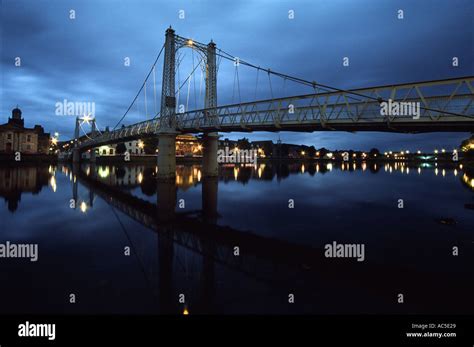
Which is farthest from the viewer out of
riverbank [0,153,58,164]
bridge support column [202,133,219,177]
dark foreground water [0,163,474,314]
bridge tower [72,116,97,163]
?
bridge tower [72,116,97,163]

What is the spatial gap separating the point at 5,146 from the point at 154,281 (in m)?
102

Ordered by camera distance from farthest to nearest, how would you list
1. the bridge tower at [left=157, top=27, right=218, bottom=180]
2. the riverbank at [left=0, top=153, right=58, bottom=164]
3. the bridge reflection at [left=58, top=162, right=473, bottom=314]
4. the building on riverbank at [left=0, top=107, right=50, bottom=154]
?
the building on riverbank at [left=0, top=107, right=50, bottom=154]
the riverbank at [left=0, top=153, right=58, bottom=164]
the bridge tower at [left=157, top=27, right=218, bottom=180]
the bridge reflection at [left=58, top=162, right=473, bottom=314]

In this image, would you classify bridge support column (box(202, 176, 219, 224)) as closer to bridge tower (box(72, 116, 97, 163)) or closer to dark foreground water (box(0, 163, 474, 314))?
dark foreground water (box(0, 163, 474, 314))

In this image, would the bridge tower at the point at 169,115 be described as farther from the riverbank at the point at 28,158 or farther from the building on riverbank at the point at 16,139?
the building on riverbank at the point at 16,139

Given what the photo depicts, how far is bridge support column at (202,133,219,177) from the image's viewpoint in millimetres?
40469

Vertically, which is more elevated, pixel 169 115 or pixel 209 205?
pixel 169 115

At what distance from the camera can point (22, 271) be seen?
32.0 feet

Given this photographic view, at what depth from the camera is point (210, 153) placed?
42438mm

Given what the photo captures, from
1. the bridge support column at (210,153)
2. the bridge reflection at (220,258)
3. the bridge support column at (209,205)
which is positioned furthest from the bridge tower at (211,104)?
the bridge reflection at (220,258)

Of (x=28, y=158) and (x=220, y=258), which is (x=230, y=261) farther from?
(x=28, y=158)

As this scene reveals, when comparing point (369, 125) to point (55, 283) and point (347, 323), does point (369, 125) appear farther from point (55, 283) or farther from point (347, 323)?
point (55, 283)

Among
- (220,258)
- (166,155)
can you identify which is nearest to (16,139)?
(166,155)

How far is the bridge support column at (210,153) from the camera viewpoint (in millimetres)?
40469

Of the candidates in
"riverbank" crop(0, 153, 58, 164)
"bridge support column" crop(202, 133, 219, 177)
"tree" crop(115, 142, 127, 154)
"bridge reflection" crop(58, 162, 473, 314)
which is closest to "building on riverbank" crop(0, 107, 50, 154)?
"riverbank" crop(0, 153, 58, 164)
